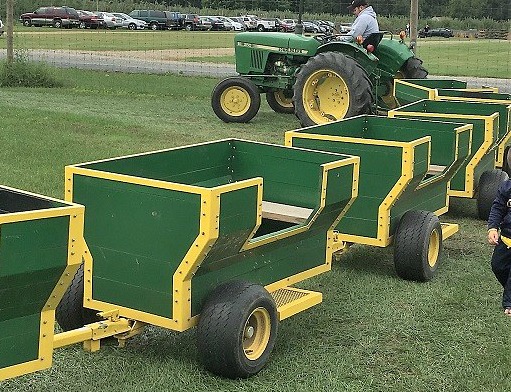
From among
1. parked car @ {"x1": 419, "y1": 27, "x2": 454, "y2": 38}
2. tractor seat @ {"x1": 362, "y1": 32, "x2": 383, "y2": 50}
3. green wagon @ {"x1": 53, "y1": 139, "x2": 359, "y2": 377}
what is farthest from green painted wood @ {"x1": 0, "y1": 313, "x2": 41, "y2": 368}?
parked car @ {"x1": 419, "y1": 27, "x2": 454, "y2": 38}

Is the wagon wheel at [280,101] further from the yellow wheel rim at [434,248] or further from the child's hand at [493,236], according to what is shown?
the child's hand at [493,236]

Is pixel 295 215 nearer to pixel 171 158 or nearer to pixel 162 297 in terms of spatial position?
pixel 171 158

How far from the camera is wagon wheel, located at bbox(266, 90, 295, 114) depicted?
15562 mm

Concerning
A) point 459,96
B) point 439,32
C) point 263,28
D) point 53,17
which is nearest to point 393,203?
point 459,96

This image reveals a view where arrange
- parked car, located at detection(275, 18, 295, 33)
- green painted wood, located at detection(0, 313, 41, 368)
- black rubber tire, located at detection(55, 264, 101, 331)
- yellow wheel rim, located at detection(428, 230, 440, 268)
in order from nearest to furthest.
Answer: green painted wood, located at detection(0, 313, 41, 368)
black rubber tire, located at detection(55, 264, 101, 331)
yellow wheel rim, located at detection(428, 230, 440, 268)
parked car, located at detection(275, 18, 295, 33)

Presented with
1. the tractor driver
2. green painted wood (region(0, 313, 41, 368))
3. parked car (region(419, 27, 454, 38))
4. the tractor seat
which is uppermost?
parked car (region(419, 27, 454, 38))

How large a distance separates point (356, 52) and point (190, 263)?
28.8ft

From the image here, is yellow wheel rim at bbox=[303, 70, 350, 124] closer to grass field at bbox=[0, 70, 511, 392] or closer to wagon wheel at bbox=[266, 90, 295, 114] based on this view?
wagon wheel at bbox=[266, 90, 295, 114]

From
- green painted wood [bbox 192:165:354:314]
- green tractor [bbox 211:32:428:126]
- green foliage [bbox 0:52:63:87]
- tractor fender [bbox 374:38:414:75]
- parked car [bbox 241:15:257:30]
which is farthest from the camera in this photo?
parked car [bbox 241:15:257:30]

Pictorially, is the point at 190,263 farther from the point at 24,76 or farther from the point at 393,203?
the point at 24,76

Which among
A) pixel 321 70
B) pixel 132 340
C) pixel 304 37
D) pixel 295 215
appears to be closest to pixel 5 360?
pixel 132 340

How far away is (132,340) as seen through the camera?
5301 millimetres

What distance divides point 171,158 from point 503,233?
7.24 feet

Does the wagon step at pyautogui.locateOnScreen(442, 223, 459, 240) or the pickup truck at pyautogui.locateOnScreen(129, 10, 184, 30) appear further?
the pickup truck at pyautogui.locateOnScreen(129, 10, 184, 30)
